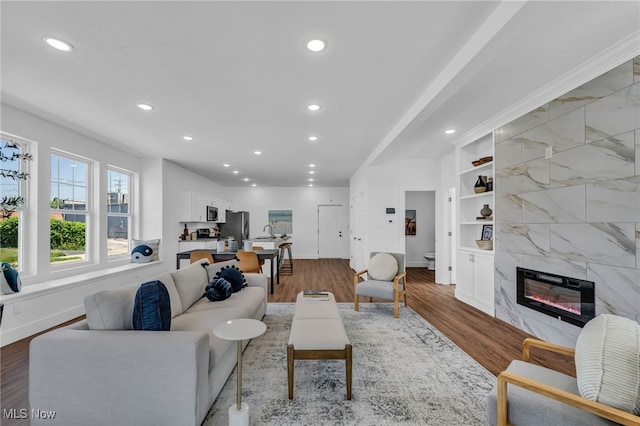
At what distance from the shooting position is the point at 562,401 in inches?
50.0

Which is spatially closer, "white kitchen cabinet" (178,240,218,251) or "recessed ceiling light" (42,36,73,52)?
"recessed ceiling light" (42,36,73,52)

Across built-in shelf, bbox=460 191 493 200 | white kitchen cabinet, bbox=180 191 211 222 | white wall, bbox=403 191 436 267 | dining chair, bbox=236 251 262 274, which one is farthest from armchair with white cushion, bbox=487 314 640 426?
white wall, bbox=403 191 436 267

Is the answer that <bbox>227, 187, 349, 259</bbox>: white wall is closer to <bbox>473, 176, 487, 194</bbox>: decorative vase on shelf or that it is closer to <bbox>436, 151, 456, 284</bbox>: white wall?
<bbox>436, 151, 456, 284</bbox>: white wall

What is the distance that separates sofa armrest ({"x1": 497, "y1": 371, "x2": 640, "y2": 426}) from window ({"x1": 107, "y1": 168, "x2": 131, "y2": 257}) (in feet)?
18.9

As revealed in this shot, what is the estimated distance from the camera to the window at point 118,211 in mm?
5082

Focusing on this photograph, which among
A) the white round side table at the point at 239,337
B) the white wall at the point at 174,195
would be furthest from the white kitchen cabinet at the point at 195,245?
the white round side table at the point at 239,337

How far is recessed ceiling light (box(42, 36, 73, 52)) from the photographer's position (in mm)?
2070

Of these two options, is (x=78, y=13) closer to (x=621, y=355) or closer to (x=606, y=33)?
(x=621, y=355)

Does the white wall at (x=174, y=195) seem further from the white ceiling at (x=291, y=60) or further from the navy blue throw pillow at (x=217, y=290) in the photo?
the navy blue throw pillow at (x=217, y=290)

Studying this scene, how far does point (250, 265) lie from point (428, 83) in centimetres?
387

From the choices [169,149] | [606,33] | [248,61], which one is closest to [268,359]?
[248,61]

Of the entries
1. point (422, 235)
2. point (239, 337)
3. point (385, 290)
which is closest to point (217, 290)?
point (239, 337)

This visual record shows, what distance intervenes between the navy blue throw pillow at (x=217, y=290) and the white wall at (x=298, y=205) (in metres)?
6.87

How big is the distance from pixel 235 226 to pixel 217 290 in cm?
618
